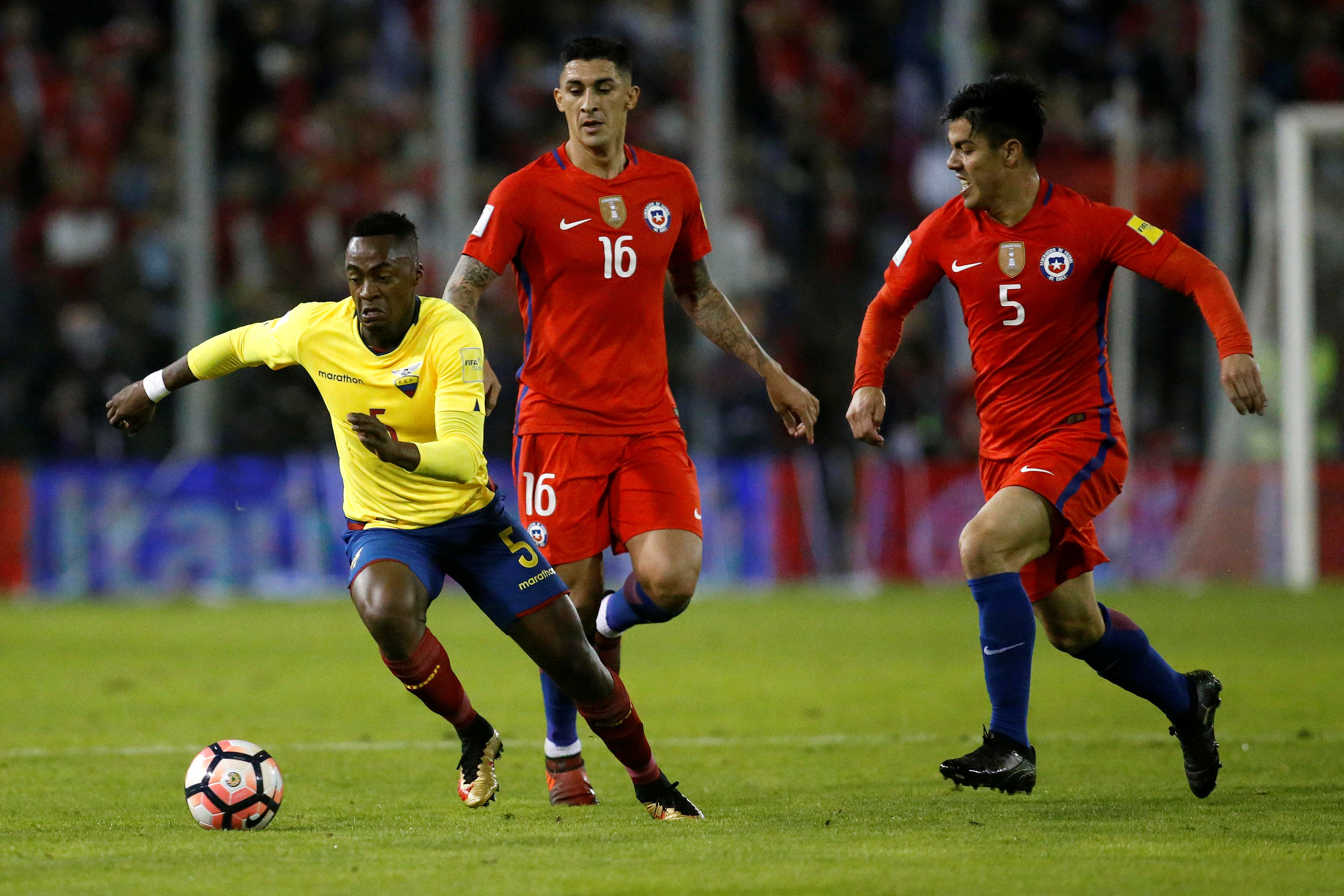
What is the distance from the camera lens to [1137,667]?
22.0 feet

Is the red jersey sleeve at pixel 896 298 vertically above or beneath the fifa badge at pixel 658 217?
beneath

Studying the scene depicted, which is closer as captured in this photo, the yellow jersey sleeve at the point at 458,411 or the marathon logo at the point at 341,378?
the yellow jersey sleeve at the point at 458,411

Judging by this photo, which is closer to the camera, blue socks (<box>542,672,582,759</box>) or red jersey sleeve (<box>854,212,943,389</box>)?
blue socks (<box>542,672,582,759</box>)

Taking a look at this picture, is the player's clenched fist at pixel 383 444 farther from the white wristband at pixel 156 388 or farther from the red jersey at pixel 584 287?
the red jersey at pixel 584 287

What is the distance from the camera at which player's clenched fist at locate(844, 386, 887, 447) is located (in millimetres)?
6773

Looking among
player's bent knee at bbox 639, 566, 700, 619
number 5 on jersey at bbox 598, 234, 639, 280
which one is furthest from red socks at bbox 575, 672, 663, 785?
number 5 on jersey at bbox 598, 234, 639, 280

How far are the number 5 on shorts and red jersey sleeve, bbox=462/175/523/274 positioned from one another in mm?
1007

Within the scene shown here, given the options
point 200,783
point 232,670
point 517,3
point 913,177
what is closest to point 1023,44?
point 913,177

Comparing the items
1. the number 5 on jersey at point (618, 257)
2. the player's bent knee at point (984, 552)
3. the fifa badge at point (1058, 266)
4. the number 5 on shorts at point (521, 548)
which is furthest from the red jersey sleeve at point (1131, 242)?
the number 5 on shorts at point (521, 548)

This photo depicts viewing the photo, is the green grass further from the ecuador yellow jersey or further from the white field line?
the ecuador yellow jersey

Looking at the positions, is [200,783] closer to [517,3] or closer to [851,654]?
[851,654]

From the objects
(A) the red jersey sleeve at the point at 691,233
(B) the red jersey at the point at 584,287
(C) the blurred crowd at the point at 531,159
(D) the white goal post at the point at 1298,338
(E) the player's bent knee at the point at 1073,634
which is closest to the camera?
(E) the player's bent knee at the point at 1073,634

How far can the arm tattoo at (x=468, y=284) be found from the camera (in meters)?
6.71

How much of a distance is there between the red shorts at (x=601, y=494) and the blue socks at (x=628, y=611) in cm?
17
